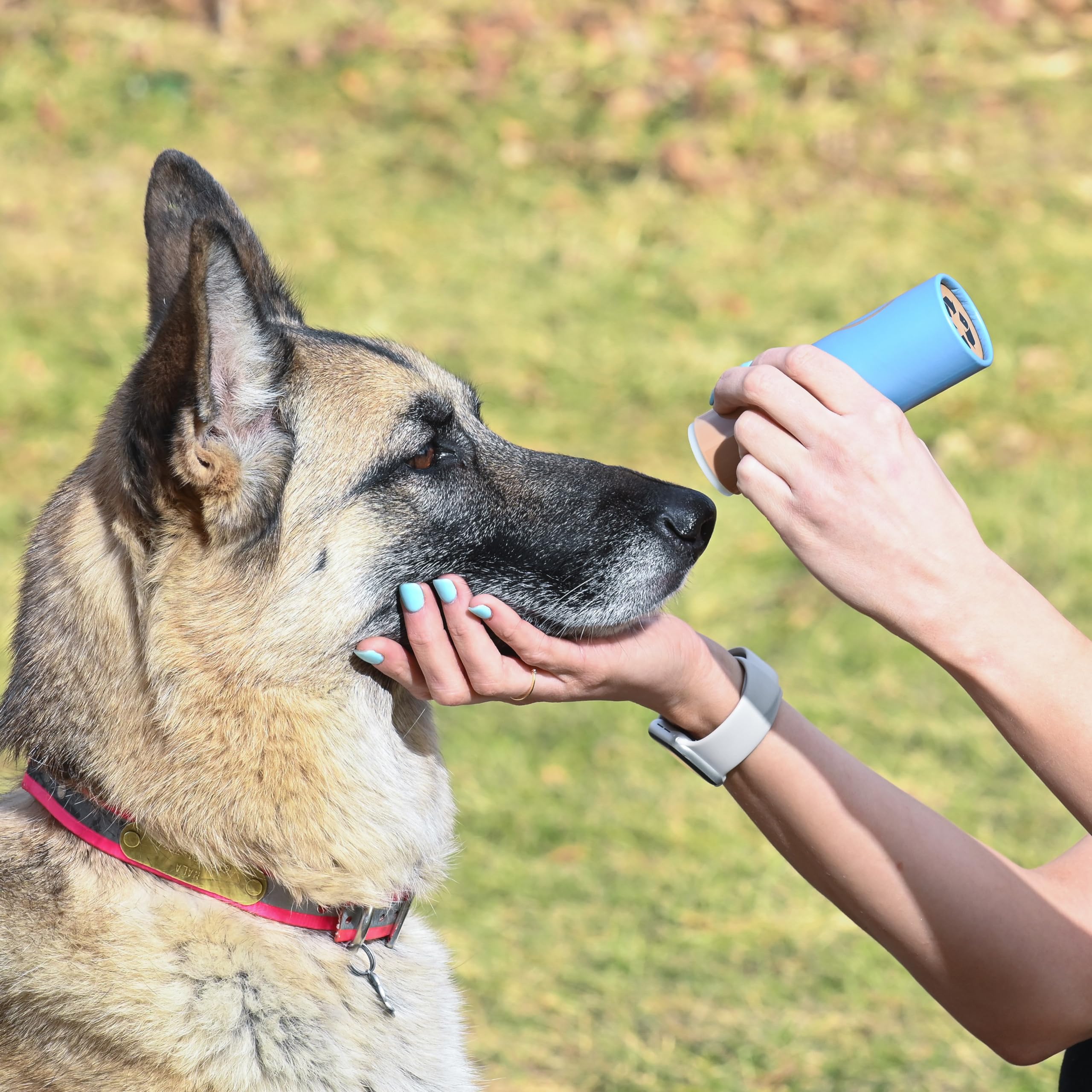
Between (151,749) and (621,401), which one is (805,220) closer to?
(621,401)

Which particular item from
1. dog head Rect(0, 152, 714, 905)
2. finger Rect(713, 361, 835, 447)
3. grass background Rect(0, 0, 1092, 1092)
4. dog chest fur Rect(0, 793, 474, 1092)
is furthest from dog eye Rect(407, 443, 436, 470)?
grass background Rect(0, 0, 1092, 1092)

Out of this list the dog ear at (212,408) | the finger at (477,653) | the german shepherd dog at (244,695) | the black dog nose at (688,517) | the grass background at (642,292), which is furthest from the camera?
the grass background at (642,292)

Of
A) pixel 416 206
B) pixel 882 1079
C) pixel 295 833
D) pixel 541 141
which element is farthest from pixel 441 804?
pixel 541 141

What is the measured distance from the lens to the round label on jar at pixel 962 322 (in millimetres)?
2041

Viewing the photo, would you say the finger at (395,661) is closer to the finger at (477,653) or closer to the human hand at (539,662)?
the human hand at (539,662)

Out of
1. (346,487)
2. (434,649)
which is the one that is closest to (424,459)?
(346,487)

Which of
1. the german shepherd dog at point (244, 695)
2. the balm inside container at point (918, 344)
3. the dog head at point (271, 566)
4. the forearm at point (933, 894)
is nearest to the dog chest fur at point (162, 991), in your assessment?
the german shepherd dog at point (244, 695)

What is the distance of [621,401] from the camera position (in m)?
7.46

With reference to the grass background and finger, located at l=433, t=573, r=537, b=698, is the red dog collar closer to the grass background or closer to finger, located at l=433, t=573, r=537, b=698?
finger, located at l=433, t=573, r=537, b=698

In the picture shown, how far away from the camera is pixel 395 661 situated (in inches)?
91.4

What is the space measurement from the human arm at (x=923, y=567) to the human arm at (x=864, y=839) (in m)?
0.56

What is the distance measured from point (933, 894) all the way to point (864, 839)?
163mm

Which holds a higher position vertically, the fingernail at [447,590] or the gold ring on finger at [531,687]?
the fingernail at [447,590]

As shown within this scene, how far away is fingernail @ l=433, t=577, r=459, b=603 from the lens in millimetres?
2281
